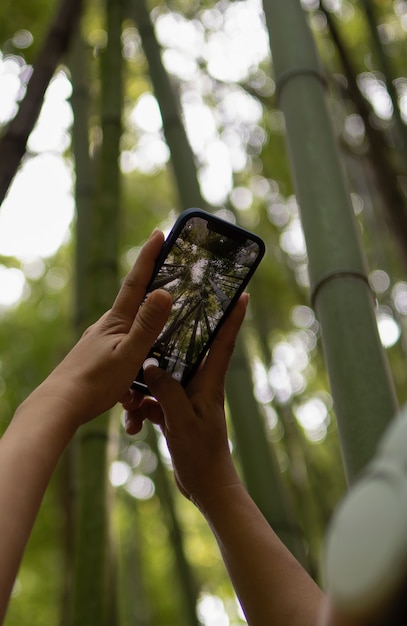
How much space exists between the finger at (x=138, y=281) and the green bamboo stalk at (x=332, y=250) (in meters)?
0.35

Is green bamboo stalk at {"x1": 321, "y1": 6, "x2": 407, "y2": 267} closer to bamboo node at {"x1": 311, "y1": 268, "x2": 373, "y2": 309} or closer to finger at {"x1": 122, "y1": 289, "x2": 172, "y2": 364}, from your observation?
bamboo node at {"x1": 311, "y1": 268, "x2": 373, "y2": 309}

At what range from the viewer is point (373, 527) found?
42 centimetres

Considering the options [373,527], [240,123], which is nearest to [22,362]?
[240,123]

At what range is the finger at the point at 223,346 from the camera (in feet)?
3.27

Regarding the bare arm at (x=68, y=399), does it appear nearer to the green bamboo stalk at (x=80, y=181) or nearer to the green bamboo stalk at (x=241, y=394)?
the green bamboo stalk at (x=241, y=394)

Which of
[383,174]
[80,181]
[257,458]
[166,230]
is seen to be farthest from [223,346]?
[166,230]

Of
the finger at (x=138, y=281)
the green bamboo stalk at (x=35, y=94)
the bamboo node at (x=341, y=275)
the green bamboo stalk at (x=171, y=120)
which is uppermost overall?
the green bamboo stalk at (x=171, y=120)

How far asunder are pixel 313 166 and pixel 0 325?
3.75 metres

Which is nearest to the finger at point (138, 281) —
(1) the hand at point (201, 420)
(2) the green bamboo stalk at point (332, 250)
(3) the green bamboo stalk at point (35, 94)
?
(1) the hand at point (201, 420)

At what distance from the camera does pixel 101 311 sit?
1.49 meters

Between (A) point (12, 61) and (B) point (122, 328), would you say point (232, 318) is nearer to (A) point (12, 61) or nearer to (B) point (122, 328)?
(B) point (122, 328)

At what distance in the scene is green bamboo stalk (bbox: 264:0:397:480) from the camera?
42.7 inches

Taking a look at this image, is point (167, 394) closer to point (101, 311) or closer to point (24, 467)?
point (24, 467)

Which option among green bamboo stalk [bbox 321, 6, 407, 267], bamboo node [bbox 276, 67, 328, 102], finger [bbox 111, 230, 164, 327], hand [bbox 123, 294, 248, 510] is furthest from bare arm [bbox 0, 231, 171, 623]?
green bamboo stalk [bbox 321, 6, 407, 267]
